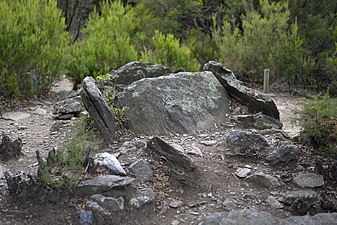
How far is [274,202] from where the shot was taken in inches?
137

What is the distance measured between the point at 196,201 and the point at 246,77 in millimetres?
5123

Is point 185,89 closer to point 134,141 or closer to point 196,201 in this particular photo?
point 134,141

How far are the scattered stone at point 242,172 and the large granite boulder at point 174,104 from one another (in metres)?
0.74

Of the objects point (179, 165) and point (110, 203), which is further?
point (179, 165)

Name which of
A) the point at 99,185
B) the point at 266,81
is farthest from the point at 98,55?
the point at 99,185

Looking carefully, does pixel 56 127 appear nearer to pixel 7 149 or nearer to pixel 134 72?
pixel 7 149

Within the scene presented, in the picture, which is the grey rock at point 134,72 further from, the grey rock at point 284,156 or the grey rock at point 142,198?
the grey rock at point 142,198

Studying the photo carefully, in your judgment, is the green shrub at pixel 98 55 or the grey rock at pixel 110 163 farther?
the green shrub at pixel 98 55

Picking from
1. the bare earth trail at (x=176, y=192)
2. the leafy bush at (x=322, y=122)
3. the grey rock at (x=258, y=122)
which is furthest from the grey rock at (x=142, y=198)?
the grey rock at (x=258, y=122)

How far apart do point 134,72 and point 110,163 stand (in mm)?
2068

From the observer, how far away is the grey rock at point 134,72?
5.33m

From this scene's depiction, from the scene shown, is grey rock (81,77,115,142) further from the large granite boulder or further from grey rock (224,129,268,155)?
grey rock (224,129,268,155)

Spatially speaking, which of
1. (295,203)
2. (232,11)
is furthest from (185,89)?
(232,11)

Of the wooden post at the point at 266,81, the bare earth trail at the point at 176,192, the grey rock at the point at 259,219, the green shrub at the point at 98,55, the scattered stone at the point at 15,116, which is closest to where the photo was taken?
the grey rock at the point at 259,219
